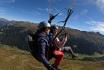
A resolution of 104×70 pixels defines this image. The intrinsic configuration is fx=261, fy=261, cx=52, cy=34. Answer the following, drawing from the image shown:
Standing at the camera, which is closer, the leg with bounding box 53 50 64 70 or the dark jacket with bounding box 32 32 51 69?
the dark jacket with bounding box 32 32 51 69

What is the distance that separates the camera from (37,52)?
37.7 ft

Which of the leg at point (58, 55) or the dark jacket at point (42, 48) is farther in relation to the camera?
the leg at point (58, 55)

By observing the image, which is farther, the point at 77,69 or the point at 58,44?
the point at 77,69

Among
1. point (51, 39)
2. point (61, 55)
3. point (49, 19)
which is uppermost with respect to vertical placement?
point (49, 19)

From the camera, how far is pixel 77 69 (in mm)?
60500

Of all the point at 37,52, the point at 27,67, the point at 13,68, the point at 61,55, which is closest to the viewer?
the point at 37,52

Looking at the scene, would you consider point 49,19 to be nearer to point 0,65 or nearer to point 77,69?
point 0,65

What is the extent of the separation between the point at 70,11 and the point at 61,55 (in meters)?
2.16

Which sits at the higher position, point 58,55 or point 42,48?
point 42,48

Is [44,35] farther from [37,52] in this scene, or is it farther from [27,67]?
[27,67]

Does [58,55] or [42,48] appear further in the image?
[58,55]

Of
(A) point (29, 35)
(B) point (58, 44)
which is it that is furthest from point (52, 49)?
(A) point (29, 35)

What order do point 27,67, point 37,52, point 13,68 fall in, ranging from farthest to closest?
point 27,67
point 13,68
point 37,52

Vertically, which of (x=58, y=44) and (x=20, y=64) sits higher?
(x=58, y=44)
